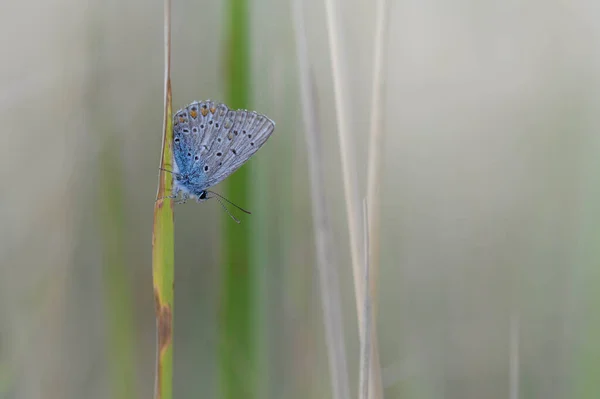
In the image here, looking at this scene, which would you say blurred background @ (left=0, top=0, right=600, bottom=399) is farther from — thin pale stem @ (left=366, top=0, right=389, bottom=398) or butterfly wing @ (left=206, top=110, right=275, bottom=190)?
thin pale stem @ (left=366, top=0, right=389, bottom=398)

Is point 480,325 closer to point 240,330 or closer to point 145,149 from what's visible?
point 240,330

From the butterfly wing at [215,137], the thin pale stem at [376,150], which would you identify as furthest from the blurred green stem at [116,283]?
the thin pale stem at [376,150]

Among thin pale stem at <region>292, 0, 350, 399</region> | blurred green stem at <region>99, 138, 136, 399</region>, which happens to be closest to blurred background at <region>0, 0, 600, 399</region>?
blurred green stem at <region>99, 138, 136, 399</region>

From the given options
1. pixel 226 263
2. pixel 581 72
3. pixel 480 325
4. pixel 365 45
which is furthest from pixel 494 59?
pixel 226 263

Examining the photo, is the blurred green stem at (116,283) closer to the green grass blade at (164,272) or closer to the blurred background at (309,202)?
the blurred background at (309,202)

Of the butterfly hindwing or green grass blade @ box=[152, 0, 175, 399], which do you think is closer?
green grass blade @ box=[152, 0, 175, 399]

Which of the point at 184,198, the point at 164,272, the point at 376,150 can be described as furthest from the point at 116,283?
the point at 376,150

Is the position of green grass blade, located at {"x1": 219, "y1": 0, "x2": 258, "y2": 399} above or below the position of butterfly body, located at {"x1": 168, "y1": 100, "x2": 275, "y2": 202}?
below
